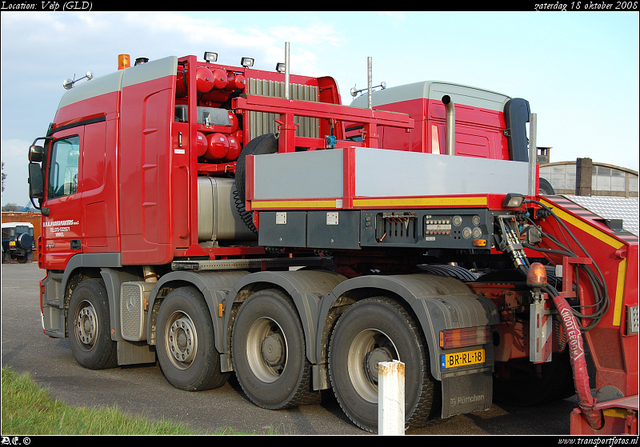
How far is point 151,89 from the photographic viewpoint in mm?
8109

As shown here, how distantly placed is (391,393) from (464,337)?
1.45 m

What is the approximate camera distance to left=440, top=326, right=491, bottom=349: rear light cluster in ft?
16.9

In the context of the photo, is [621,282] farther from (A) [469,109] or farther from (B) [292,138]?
(A) [469,109]

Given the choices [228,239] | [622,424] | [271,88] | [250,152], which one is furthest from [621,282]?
[271,88]

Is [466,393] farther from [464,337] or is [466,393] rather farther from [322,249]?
[322,249]

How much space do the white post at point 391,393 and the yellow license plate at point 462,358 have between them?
119cm

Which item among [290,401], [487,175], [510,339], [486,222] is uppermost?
[487,175]

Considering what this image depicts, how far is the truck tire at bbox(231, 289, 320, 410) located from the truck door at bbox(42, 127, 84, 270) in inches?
140

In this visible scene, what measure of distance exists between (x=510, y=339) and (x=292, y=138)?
9.59 feet

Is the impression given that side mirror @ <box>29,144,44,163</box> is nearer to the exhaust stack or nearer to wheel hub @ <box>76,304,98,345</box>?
wheel hub @ <box>76,304,98,345</box>

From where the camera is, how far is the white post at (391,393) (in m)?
3.98

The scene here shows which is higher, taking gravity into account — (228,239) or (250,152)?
(250,152)

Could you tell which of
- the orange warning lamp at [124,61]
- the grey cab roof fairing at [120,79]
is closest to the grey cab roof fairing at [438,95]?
the grey cab roof fairing at [120,79]

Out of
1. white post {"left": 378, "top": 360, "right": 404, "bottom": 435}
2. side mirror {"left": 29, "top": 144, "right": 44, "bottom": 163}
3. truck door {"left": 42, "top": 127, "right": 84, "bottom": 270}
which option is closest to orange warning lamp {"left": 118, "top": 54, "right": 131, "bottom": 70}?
truck door {"left": 42, "top": 127, "right": 84, "bottom": 270}
